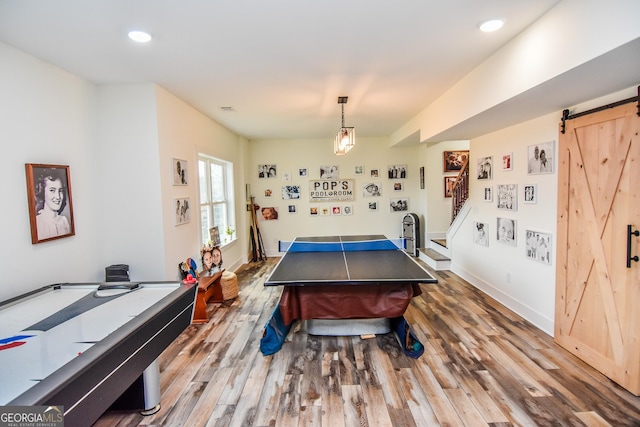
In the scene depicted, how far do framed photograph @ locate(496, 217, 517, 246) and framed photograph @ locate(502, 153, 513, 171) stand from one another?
2.07ft

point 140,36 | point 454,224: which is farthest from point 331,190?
point 140,36

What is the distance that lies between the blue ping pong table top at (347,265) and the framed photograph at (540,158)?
162 centimetres

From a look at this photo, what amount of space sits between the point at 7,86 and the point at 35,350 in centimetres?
208

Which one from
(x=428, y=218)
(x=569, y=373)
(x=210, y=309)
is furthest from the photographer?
(x=428, y=218)

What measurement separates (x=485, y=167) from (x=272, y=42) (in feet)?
10.9

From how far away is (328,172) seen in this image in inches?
280

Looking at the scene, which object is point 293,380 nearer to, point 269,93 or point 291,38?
point 291,38

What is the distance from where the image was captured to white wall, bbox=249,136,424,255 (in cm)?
709

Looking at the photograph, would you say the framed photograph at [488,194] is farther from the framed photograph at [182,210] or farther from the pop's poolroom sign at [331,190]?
the framed photograph at [182,210]

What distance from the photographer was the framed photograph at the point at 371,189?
715cm

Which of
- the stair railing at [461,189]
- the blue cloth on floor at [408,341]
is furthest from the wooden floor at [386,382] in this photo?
the stair railing at [461,189]

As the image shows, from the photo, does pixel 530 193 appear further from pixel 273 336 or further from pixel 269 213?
pixel 269 213

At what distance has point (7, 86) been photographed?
7.61 feet

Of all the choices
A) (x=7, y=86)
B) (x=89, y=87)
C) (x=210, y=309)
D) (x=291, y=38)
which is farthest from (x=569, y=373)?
(x=89, y=87)
